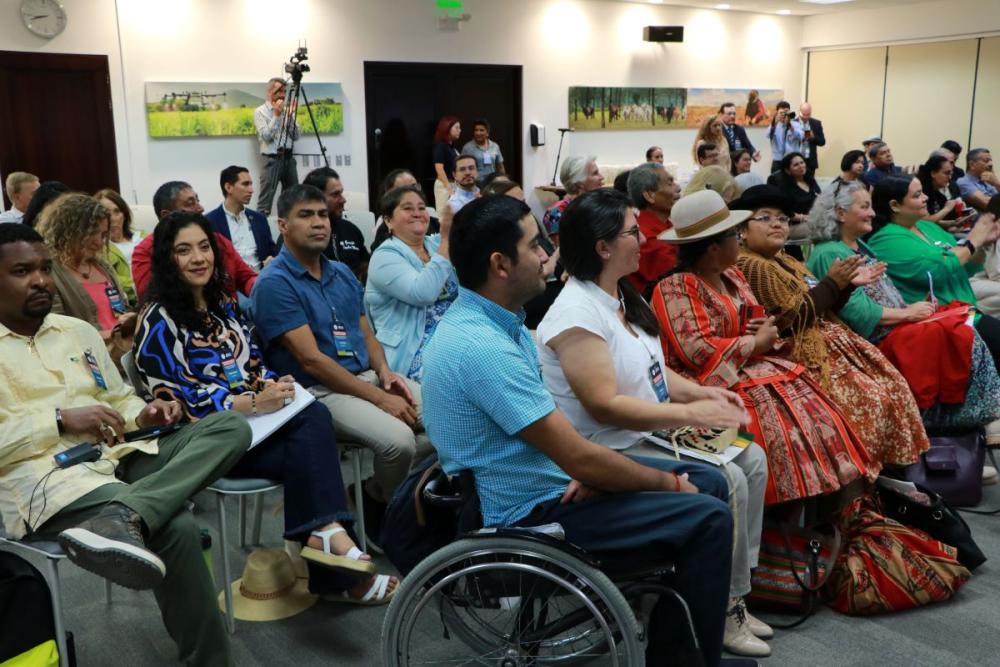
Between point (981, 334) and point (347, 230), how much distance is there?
3211 millimetres

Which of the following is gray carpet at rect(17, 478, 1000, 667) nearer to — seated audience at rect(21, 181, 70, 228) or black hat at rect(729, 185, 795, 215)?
black hat at rect(729, 185, 795, 215)

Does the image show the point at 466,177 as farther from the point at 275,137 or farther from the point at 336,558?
the point at 336,558

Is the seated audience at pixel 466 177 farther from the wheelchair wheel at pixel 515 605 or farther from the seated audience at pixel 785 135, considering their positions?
the seated audience at pixel 785 135

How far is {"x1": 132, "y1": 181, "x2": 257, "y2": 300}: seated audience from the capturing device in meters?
3.18

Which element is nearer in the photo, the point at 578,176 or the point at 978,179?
the point at 578,176

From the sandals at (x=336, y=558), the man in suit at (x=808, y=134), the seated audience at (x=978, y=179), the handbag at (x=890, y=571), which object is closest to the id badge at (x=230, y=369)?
the sandals at (x=336, y=558)

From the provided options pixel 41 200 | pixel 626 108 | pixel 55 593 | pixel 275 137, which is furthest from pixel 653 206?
pixel 626 108

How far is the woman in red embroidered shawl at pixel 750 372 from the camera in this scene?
271cm

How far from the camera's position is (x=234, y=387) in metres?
2.69

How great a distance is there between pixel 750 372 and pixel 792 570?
2.07 feet

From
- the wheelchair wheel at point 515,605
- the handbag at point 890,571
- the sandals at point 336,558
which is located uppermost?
the wheelchair wheel at point 515,605

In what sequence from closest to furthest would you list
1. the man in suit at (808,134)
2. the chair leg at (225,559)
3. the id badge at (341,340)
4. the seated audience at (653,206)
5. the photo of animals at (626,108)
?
the chair leg at (225,559)
the id badge at (341,340)
the seated audience at (653,206)
the photo of animals at (626,108)
the man in suit at (808,134)

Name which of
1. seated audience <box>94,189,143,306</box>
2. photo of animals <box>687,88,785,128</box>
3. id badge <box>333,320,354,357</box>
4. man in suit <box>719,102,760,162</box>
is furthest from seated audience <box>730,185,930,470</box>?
photo of animals <box>687,88,785,128</box>

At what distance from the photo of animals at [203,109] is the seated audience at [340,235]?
3.69 m
